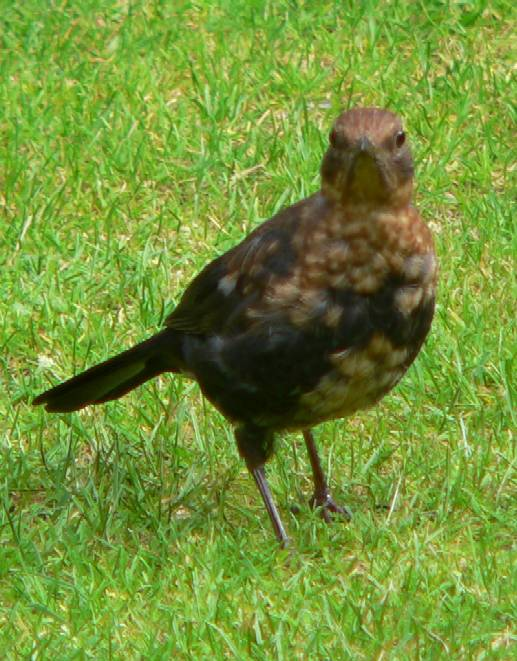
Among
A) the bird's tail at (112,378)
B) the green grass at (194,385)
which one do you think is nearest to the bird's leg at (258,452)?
the green grass at (194,385)

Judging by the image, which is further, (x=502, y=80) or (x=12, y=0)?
(x=12, y=0)

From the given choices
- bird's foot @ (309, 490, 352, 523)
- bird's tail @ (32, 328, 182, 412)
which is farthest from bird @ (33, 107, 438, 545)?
bird's tail @ (32, 328, 182, 412)

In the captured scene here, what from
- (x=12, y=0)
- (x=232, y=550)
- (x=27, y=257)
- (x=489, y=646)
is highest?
(x=12, y=0)

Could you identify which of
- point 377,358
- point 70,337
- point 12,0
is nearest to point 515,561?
point 377,358

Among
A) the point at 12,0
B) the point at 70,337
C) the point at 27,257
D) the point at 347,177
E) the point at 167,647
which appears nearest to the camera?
the point at 167,647

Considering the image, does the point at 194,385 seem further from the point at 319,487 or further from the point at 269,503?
the point at 269,503

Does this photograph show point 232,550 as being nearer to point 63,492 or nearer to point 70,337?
point 63,492

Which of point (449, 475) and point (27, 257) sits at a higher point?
point (27, 257)
